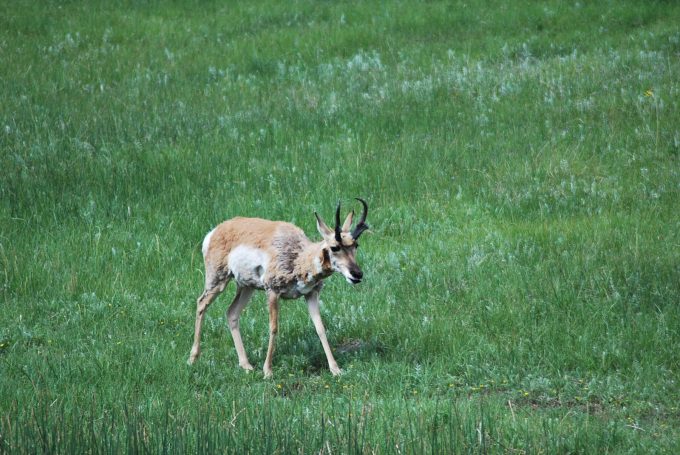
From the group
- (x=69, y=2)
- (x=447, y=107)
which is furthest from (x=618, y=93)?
(x=69, y=2)

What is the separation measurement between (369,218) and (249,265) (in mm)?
3937

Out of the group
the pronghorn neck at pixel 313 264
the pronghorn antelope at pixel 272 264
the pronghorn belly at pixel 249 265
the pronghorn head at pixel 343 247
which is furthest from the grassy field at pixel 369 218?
the pronghorn head at pixel 343 247

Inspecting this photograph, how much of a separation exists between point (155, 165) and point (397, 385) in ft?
24.3

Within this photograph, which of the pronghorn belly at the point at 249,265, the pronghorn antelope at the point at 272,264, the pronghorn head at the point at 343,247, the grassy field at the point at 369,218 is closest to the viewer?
the grassy field at the point at 369,218

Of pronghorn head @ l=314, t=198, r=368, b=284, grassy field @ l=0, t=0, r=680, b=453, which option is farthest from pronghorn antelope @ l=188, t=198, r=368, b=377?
grassy field @ l=0, t=0, r=680, b=453

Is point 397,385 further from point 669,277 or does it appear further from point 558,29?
point 558,29

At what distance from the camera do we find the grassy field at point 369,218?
8234mm

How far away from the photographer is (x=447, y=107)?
17172 mm

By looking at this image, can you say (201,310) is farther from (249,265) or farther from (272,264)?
(272,264)

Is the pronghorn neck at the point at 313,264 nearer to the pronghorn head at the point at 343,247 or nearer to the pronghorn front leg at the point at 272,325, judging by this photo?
the pronghorn head at the point at 343,247

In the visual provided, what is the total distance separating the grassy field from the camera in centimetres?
823

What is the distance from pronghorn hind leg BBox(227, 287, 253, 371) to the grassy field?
9.6 inches

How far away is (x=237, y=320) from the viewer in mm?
10438

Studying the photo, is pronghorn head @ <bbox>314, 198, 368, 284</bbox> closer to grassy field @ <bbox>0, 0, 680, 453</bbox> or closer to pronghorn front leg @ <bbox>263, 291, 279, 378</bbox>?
pronghorn front leg @ <bbox>263, 291, 279, 378</bbox>
